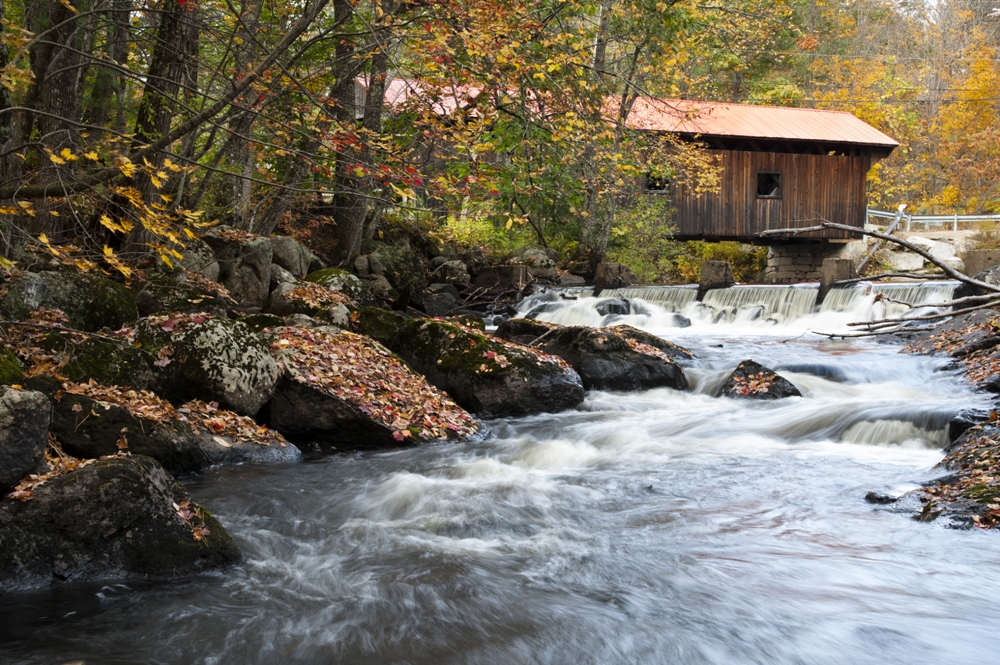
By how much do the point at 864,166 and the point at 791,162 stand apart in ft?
9.45

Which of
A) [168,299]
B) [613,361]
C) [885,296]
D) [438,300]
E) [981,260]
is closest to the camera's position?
[168,299]

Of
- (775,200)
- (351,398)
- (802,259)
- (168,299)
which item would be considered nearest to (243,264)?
(168,299)

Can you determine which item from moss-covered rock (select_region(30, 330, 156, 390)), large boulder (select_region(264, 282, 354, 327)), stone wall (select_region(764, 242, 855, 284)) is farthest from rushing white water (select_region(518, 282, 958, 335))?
moss-covered rock (select_region(30, 330, 156, 390))

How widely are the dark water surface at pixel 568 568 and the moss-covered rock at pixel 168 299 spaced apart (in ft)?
10.7

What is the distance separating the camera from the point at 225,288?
12.5 m

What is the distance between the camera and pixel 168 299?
9.29m

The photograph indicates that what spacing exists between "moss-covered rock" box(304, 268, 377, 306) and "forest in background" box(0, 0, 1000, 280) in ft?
5.14

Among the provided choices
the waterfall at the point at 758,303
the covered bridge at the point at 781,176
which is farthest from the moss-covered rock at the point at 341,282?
the covered bridge at the point at 781,176

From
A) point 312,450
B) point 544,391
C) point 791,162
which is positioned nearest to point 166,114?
point 312,450

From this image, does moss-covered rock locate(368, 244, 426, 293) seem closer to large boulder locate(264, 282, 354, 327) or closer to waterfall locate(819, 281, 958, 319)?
large boulder locate(264, 282, 354, 327)

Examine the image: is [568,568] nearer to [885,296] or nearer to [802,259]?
[885,296]

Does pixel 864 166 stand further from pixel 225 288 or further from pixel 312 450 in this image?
pixel 312 450

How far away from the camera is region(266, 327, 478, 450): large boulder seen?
7508mm

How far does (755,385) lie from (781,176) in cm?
1883
